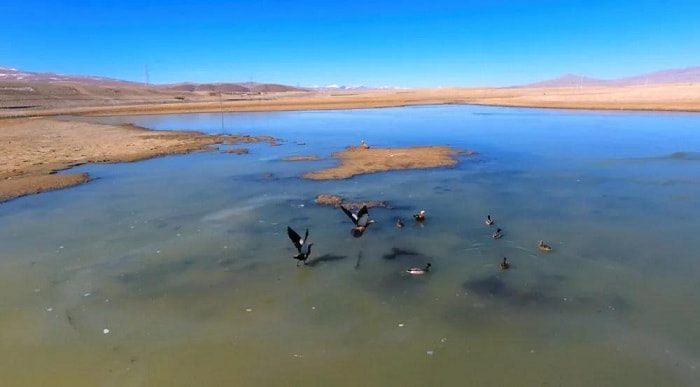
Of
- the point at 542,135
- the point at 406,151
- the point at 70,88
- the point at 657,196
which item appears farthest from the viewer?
the point at 70,88

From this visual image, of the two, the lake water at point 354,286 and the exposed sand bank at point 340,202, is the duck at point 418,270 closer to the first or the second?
the lake water at point 354,286

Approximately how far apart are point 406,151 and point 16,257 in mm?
14086

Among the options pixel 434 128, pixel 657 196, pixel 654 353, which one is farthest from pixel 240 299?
pixel 434 128

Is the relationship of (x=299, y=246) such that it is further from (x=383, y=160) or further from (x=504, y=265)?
(x=383, y=160)

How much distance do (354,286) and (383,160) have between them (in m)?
10.4

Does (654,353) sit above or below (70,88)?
below

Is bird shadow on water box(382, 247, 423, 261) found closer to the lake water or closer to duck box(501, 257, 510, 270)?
the lake water

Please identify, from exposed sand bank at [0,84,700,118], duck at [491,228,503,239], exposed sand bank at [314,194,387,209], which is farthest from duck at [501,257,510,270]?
exposed sand bank at [0,84,700,118]

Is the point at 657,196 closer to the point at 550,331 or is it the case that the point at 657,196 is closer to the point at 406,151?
the point at 550,331

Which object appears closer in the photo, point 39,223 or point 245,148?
point 39,223

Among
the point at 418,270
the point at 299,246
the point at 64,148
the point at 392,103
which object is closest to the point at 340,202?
the point at 299,246

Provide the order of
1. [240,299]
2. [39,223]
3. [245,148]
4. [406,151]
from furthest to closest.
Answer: [245,148], [406,151], [39,223], [240,299]

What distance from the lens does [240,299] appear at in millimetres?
6625

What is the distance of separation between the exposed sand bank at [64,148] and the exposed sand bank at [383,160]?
6.76 metres
